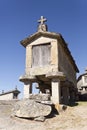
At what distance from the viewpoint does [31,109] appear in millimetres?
11102

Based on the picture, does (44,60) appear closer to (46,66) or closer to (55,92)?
(46,66)

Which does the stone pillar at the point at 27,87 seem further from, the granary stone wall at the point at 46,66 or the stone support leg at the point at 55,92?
the stone support leg at the point at 55,92

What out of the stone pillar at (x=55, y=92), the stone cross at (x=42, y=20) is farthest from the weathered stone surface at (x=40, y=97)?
the stone cross at (x=42, y=20)

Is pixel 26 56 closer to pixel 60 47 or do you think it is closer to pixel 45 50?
pixel 45 50

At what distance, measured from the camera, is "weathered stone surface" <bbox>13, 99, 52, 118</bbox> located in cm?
1088

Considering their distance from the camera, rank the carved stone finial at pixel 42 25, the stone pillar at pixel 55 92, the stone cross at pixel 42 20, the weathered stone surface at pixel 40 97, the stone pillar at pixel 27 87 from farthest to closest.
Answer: the stone cross at pixel 42 20, the carved stone finial at pixel 42 25, the stone pillar at pixel 27 87, the stone pillar at pixel 55 92, the weathered stone surface at pixel 40 97

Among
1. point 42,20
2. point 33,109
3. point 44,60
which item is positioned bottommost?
point 33,109

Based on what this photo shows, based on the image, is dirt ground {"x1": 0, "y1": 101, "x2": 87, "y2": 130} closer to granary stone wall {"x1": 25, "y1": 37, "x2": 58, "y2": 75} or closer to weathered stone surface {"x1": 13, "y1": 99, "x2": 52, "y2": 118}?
weathered stone surface {"x1": 13, "y1": 99, "x2": 52, "y2": 118}

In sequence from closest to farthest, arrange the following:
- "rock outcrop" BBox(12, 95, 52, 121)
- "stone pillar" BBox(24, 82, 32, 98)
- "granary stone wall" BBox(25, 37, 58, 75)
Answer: "rock outcrop" BBox(12, 95, 52, 121) → "granary stone wall" BBox(25, 37, 58, 75) → "stone pillar" BBox(24, 82, 32, 98)

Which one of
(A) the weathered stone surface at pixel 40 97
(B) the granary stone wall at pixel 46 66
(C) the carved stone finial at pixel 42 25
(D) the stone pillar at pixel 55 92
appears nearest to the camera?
(A) the weathered stone surface at pixel 40 97

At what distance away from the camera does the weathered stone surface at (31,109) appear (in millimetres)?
10883

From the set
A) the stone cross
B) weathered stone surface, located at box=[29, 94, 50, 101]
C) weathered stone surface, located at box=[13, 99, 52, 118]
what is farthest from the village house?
weathered stone surface, located at box=[13, 99, 52, 118]

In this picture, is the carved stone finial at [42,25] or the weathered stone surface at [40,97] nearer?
the weathered stone surface at [40,97]

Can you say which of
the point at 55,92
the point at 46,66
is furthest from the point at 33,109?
the point at 46,66
